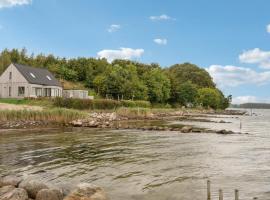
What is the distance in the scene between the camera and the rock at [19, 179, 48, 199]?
37.6 feet

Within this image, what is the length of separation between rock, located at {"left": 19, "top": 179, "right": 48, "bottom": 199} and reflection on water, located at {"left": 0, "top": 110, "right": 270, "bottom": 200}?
2221 mm

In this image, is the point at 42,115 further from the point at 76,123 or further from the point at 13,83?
the point at 13,83

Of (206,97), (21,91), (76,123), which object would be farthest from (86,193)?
(206,97)

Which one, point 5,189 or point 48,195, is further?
point 5,189

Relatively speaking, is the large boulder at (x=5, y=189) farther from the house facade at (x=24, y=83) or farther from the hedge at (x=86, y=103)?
the house facade at (x=24, y=83)

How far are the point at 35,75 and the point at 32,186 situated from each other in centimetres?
5593

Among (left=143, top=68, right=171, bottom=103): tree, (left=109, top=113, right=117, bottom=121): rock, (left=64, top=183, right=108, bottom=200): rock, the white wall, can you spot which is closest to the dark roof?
the white wall

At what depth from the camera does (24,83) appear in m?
61.8

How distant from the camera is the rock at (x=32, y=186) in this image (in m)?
11.4

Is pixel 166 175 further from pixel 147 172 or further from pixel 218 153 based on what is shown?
pixel 218 153

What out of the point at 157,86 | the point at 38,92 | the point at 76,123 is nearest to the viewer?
the point at 76,123

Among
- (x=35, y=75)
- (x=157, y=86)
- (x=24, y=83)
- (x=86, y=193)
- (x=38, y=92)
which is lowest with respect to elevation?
(x=86, y=193)

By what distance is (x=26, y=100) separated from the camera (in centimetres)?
5769

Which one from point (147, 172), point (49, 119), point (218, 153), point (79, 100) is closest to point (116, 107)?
point (79, 100)
